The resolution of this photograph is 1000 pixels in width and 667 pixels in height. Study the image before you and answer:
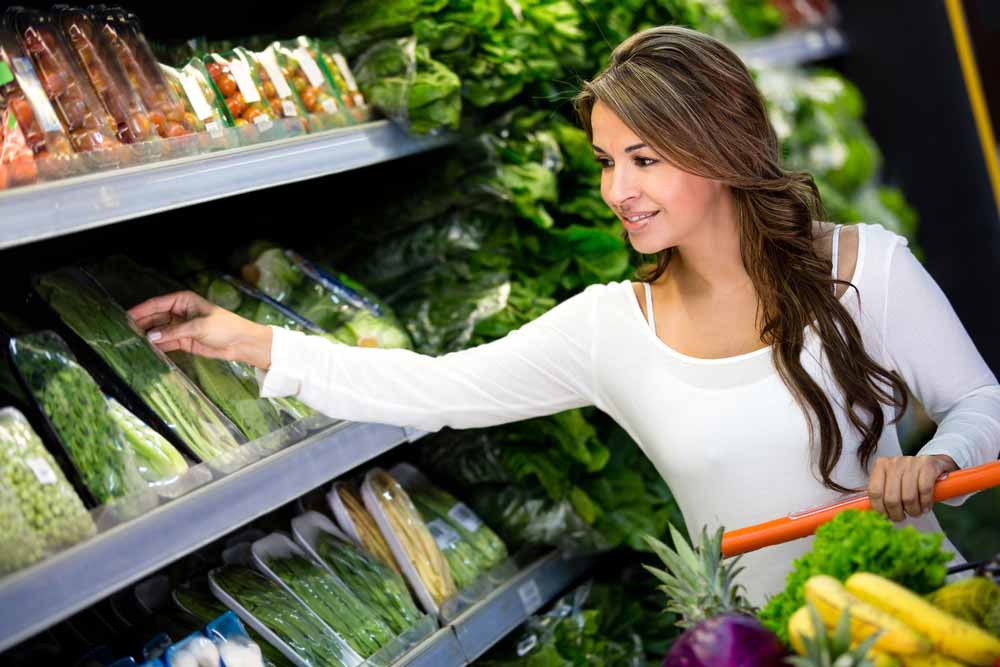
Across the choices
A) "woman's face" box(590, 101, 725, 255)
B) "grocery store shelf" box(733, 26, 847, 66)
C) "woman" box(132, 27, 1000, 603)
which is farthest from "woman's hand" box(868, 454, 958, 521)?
"grocery store shelf" box(733, 26, 847, 66)

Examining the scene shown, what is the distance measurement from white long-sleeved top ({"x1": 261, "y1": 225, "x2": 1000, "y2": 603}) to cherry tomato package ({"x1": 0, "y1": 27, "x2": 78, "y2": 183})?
51 centimetres

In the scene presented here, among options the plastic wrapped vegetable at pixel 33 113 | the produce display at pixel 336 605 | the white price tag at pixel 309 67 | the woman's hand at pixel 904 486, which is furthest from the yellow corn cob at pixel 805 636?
the white price tag at pixel 309 67

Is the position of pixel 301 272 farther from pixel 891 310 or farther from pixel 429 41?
pixel 891 310

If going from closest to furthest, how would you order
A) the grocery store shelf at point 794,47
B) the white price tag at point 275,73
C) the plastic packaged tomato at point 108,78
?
1. the plastic packaged tomato at point 108,78
2. the white price tag at point 275,73
3. the grocery store shelf at point 794,47

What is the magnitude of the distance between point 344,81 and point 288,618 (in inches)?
43.8

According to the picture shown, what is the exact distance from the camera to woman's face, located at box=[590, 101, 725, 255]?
6.36ft

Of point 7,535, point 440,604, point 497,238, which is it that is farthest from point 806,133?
point 7,535

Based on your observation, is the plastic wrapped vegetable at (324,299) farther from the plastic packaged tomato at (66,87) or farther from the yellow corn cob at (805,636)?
the yellow corn cob at (805,636)

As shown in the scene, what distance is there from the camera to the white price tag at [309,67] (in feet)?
7.34

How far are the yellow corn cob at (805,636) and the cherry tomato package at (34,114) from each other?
1.21 meters

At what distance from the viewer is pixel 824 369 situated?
1979 mm

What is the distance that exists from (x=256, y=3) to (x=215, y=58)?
58 centimetres

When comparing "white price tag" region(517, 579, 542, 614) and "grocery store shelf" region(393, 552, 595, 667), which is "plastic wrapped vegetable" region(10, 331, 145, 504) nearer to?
"grocery store shelf" region(393, 552, 595, 667)

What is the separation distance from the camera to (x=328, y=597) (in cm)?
217
